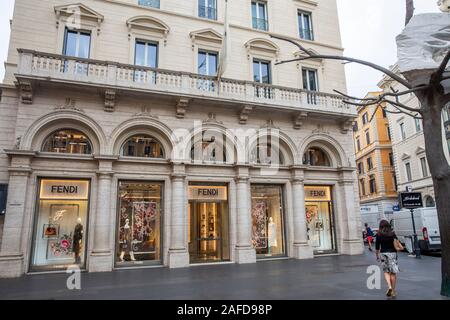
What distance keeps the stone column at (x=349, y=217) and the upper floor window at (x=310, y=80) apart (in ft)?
16.4

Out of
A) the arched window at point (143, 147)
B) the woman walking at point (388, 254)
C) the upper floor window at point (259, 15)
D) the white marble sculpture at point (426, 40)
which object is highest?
the upper floor window at point (259, 15)

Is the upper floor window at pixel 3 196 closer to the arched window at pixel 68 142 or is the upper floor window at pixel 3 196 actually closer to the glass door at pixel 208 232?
the arched window at pixel 68 142

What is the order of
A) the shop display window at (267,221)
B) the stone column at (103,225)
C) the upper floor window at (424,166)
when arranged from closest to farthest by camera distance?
the stone column at (103,225), the shop display window at (267,221), the upper floor window at (424,166)

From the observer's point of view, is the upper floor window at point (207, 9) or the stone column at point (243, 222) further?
the upper floor window at point (207, 9)

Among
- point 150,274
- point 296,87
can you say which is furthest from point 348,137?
point 150,274

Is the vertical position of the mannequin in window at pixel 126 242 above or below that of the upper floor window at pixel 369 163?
below

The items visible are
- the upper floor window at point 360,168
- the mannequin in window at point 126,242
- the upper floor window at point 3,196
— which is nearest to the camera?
the upper floor window at point 3,196

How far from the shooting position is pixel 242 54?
1636 cm

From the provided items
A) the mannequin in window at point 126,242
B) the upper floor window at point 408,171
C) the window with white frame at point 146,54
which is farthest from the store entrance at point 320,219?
the upper floor window at point 408,171

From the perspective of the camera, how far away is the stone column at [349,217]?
1586 centimetres

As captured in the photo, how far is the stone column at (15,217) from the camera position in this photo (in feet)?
35.5

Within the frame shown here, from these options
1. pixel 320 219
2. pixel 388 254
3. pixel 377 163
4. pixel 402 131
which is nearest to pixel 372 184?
pixel 377 163

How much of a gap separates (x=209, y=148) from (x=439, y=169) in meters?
9.29

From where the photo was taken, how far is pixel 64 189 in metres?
12.4
